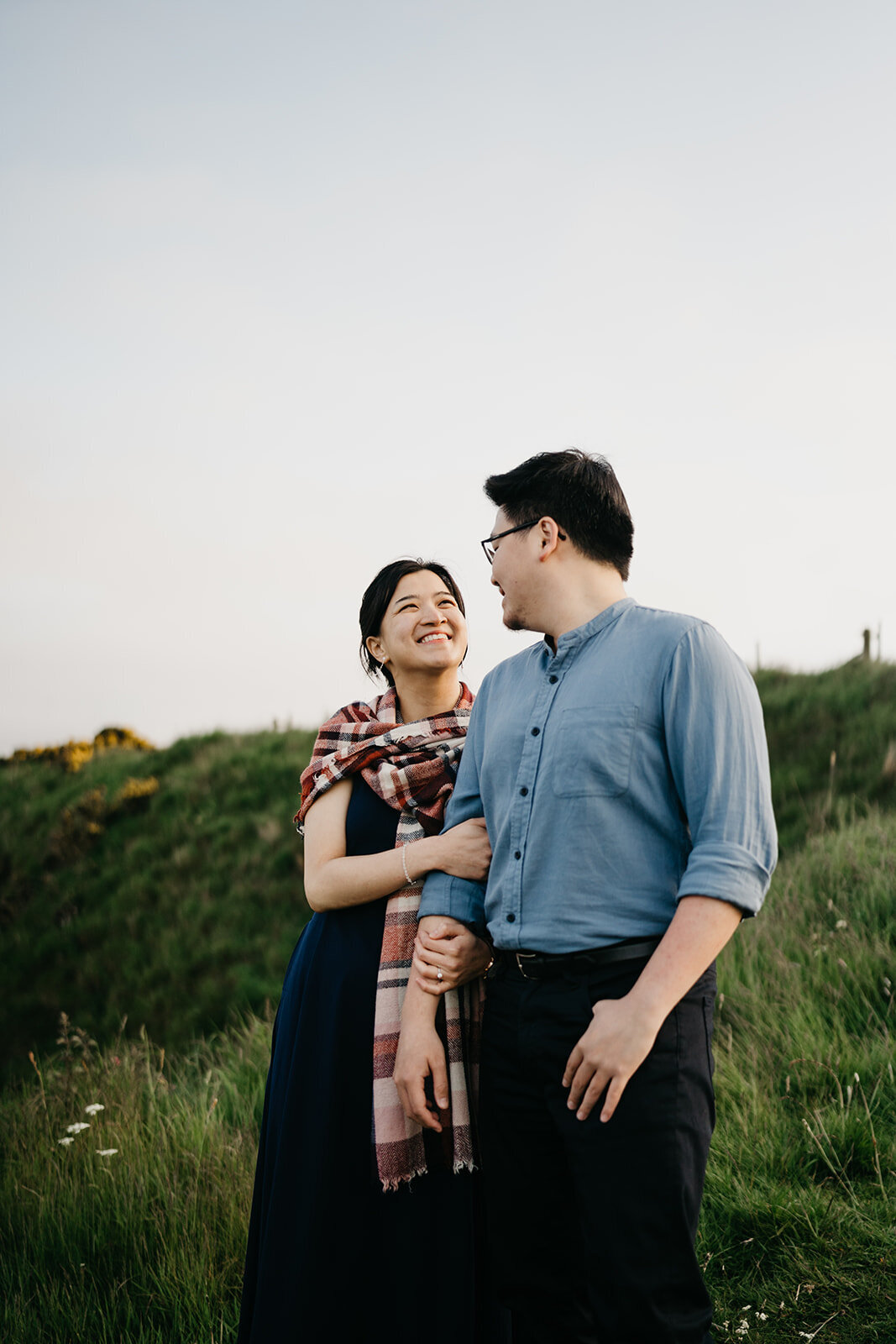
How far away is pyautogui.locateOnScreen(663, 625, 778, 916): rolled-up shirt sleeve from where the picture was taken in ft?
5.48

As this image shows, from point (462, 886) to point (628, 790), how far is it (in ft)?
1.80

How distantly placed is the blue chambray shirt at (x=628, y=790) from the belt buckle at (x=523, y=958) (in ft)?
0.08

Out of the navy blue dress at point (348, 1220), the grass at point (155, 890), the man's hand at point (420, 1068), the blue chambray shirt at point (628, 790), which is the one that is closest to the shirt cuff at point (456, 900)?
the blue chambray shirt at point (628, 790)

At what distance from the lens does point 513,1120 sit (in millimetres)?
1912

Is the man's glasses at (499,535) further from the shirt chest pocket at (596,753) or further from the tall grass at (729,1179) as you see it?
the tall grass at (729,1179)

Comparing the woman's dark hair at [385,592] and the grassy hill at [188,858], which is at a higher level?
the woman's dark hair at [385,592]

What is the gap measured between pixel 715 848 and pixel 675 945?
19cm

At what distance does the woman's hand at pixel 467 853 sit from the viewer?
218 cm

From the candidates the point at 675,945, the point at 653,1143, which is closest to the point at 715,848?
the point at 675,945

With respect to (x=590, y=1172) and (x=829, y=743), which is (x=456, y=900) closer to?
(x=590, y=1172)

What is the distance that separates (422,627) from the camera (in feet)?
8.85

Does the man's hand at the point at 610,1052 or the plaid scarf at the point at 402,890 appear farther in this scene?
the plaid scarf at the point at 402,890

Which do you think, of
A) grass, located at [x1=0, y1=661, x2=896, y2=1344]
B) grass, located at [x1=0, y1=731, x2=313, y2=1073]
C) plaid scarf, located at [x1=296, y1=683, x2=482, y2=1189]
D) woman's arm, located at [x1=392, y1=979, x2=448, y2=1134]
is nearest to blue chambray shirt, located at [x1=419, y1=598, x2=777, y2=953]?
woman's arm, located at [x1=392, y1=979, x2=448, y2=1134]

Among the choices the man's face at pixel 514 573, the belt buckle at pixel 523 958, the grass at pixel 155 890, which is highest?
the man's face at pixel 514 573
